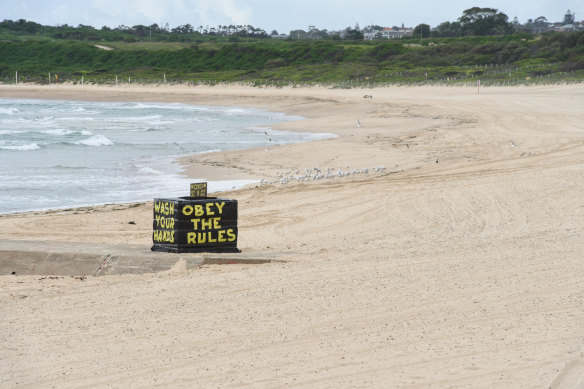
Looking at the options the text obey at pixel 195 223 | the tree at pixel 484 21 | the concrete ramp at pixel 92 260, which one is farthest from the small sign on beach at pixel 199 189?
the tree at pixel 484 21

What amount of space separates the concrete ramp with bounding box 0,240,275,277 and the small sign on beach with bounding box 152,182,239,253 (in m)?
0.30

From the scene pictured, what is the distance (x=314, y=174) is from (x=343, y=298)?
1165 cm

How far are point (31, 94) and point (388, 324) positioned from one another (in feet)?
238

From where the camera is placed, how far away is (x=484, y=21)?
411 feet

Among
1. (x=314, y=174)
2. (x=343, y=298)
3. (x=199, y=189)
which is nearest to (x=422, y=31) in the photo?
(x=314, y=174)

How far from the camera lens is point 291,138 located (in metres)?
30.0

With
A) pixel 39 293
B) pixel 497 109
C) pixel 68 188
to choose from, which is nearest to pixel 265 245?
pixel 39 293

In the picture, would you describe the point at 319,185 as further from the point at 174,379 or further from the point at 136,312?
the point at 174,379

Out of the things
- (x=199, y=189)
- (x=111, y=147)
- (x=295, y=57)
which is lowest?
(x=111, y=147)

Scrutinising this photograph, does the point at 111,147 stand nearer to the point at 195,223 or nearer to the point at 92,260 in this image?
the point at 195,223

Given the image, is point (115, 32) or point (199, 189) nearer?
point (199, 189)

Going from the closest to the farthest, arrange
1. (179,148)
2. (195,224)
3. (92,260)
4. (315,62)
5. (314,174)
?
(92,260) < (195,224) < (314,174) < (179,148) < (315,62)

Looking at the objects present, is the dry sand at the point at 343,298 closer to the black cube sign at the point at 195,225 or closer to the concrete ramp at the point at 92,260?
the concrete ramp at the point at 92,260

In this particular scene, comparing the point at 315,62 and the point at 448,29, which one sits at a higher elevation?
the point at 448,29
